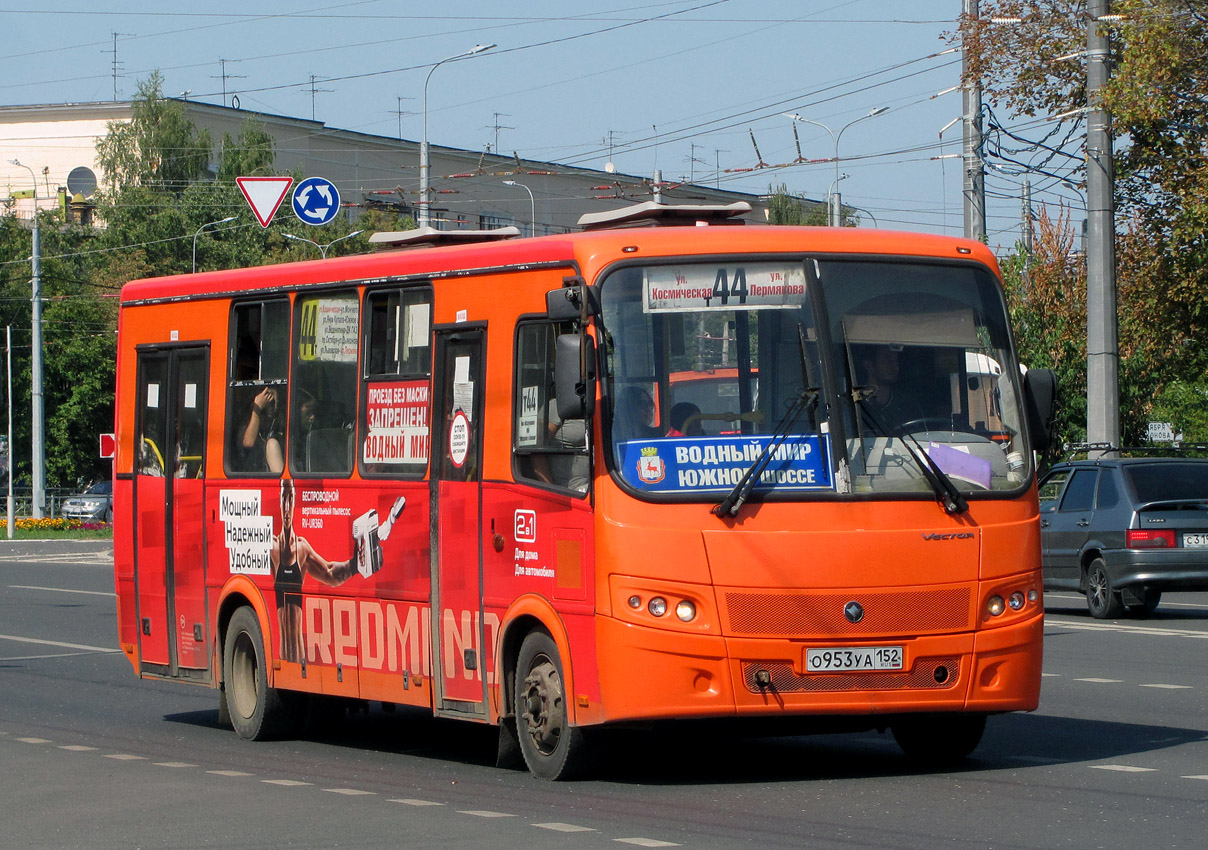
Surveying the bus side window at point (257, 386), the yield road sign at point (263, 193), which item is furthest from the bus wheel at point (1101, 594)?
→ the yield road sign at point (263, 193)

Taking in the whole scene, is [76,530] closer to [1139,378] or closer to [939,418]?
[1139,378]

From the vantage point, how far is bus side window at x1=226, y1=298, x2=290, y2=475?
12688 mm

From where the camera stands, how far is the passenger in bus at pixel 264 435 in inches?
498

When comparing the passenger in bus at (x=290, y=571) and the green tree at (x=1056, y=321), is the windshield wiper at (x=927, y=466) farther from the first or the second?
the green tree at (x=1056, y=321)

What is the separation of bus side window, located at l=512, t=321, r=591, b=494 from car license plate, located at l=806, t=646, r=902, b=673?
1378mm

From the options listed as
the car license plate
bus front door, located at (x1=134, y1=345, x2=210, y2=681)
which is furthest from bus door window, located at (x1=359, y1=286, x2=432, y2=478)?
the car license plate

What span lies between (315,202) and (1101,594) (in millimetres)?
13477

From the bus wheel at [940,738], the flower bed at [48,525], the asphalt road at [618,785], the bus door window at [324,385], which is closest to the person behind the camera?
the asphalt road at [618,785]

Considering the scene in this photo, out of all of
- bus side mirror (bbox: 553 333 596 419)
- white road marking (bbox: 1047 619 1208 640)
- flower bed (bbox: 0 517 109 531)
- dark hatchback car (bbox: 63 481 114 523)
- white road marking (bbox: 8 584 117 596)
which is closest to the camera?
bus side mirror (bbox: 553 333 596 419)

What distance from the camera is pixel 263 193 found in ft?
94.0

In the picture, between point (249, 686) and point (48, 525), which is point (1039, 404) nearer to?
point (249, 686)

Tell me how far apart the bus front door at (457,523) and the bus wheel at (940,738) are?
2267 mm

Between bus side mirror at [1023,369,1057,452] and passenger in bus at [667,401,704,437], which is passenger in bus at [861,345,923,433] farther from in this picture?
passenger in bus at [667,401,704,437]

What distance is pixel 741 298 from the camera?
9906mm
